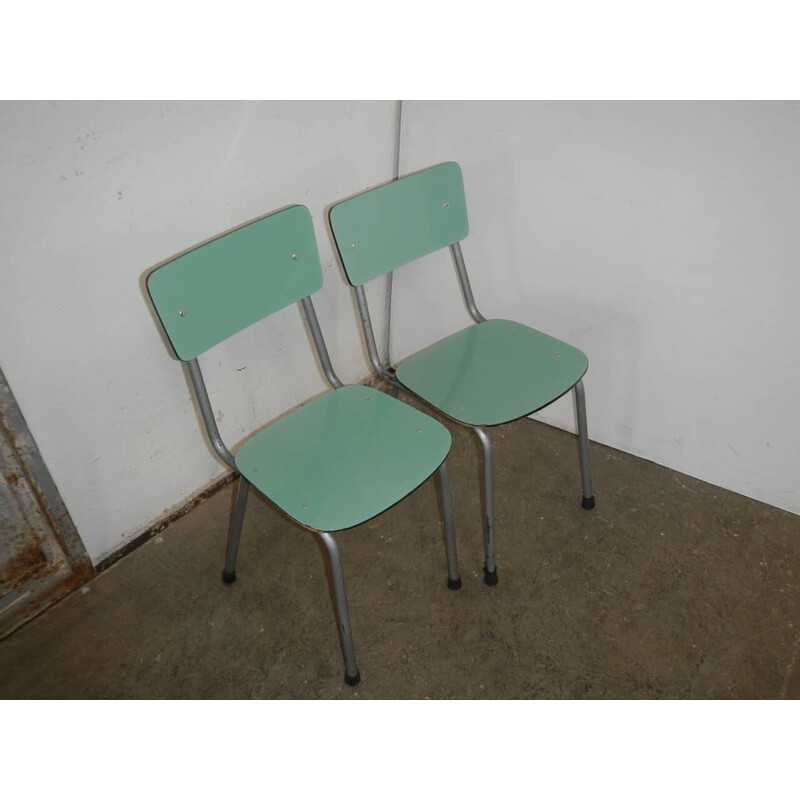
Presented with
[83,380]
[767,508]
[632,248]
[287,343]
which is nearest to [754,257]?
[632,248]

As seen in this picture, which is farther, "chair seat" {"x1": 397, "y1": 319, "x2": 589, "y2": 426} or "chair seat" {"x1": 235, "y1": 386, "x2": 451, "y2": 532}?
"chair seat" {"x1": 397, "y1": 319, "x2": 589, "y2": 426}

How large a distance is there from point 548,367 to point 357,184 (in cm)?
75

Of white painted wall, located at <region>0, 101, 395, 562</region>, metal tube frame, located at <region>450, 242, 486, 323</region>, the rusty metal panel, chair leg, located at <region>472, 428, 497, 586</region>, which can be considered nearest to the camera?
white painted wall, located at <region>0, 101, 395, 562</region>

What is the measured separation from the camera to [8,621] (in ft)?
5.58

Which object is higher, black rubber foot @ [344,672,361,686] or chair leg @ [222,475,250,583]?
chair leg @ [222,475,250,583]

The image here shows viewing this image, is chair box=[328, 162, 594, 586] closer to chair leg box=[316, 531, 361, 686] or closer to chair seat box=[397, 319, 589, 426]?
chair seat box=[397, 319, 589, 426]

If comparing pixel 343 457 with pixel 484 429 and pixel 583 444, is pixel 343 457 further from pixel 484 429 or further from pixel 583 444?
pixel 583 444

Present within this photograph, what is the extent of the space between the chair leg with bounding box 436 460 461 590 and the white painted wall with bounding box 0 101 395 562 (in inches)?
26.9

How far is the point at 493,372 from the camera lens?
1.76 meters

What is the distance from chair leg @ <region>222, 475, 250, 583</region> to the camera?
1.66m

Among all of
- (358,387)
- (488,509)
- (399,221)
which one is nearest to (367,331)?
(358,387)

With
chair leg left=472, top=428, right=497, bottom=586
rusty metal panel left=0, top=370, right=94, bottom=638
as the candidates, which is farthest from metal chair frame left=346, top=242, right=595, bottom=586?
rusty metal panel left=0, top=370, right=94, bottom=638

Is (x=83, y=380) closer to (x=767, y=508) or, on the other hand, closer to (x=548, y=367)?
(x=548, y=367)
